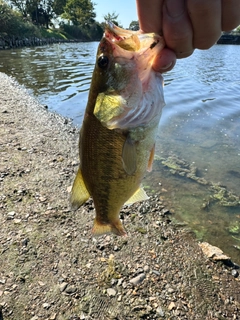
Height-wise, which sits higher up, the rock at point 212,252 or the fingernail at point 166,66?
the fingernail at point 166,66

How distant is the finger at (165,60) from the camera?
5.70ft

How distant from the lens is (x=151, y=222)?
5.12 meters

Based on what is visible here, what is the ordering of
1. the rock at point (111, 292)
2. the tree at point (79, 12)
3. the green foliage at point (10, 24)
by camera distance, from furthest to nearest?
the tree at point (79, 12)
the green foliage at point (10, 24)
the rock at point (111, 292)

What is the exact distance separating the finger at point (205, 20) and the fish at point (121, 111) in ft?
1.16

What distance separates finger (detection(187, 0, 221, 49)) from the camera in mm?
1385

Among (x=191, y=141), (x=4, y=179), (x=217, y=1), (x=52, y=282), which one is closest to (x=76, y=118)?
(x=191, y=141)

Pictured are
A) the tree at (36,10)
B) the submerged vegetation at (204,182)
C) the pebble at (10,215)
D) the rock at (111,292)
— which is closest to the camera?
the rock at (111,292)

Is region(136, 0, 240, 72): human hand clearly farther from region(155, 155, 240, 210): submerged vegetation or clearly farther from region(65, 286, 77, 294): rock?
region(155, 155, 240, 210): submerged vegetation

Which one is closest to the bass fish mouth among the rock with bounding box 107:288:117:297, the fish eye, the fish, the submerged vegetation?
the fish

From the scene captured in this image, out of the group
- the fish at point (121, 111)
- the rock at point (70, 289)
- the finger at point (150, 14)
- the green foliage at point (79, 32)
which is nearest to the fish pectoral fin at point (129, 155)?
the fish at point (121, 111)

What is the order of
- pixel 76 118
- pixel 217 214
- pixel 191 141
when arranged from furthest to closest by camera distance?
pixel 76 118 → pixel 191 141 → pixel 217 214

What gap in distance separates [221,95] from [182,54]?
1447 centimetres

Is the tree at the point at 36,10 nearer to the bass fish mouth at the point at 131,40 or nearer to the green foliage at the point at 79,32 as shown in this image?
the green foliage at the point at 79,32

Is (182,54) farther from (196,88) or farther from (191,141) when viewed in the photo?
(196,88)
